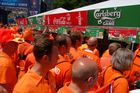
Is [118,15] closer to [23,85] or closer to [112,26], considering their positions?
[112,26]

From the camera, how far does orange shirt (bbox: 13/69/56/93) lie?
393 cm

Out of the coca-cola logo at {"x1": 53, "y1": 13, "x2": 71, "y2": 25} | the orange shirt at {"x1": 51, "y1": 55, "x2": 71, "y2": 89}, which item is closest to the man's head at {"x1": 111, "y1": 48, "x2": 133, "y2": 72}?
the orange shirt at {"x1": 51, "y1": 55, "x2": 71, "y2": 89}

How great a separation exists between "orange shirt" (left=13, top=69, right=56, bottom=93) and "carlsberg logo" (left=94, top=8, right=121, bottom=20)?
269cm

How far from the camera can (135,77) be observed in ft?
20.7

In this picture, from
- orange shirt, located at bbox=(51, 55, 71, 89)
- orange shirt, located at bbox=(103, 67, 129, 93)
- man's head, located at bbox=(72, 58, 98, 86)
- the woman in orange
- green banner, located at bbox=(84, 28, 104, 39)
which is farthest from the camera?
green banner, located at bbox=(84, 28, 104, 39)

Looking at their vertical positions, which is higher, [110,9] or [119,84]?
[110,9]

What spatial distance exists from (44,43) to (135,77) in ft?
8.45

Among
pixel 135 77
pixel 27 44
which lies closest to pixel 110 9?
pixel 135 77

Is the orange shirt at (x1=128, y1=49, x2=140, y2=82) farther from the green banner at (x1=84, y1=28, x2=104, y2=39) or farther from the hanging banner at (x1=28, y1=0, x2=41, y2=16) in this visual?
the hanging banner at (x1=28, y1=0, x2=41, y2=16)

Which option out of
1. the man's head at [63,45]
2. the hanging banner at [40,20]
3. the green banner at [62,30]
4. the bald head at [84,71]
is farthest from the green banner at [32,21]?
the bald head at [84,71]

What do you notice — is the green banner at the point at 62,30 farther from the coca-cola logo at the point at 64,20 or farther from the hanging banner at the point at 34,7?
the hanging banner at the point at 34,7

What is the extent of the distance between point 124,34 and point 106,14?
460 millimetres

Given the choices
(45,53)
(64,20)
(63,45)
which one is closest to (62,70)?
(63,45)

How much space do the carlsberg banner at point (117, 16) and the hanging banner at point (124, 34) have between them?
0.50ft
